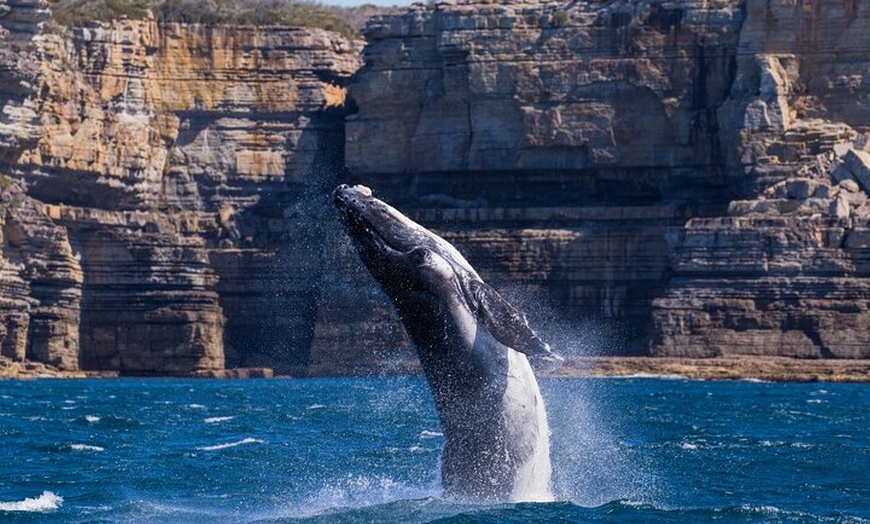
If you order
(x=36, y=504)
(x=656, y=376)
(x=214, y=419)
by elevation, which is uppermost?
(x=36, y=504)

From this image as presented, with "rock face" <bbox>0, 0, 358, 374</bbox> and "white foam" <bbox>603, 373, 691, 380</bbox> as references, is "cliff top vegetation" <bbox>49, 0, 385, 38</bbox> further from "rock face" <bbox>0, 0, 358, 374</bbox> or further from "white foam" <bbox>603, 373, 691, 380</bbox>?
"white foam" <bbox>603, 373, 691, 380</bbox>

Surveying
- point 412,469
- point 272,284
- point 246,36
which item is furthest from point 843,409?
point 246,36

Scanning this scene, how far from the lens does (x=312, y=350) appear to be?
102 m

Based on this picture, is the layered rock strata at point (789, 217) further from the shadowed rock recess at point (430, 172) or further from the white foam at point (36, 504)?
the white foam at point (36, 504)

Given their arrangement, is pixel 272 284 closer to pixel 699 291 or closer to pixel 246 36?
pixel 246 36

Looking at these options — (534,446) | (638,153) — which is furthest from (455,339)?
(638,153)

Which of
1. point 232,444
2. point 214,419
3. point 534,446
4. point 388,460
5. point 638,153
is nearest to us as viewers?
point 534,446

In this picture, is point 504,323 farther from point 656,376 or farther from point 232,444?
point 656,376

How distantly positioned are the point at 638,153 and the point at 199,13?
23210 mm

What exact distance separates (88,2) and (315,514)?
8553 centimetres

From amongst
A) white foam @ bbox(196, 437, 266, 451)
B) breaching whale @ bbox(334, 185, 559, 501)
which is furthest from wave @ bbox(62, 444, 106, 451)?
breaching whale @ bbox(334, 185, 559, 501)

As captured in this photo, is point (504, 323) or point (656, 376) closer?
point (504, 323)

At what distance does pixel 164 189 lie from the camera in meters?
109

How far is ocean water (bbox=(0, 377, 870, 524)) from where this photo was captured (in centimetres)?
2916
